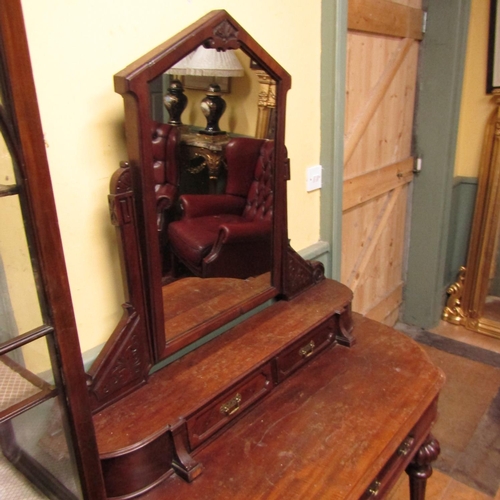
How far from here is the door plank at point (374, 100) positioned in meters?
2.27

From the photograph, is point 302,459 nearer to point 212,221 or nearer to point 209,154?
point 212,221

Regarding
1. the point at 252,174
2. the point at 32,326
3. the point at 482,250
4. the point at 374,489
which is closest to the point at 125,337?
the point at 32,326

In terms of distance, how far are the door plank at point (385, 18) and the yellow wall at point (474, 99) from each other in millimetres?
486

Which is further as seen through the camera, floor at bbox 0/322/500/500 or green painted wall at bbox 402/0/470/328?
green painted wall at bbox 402/0/470/328

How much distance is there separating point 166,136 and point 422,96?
213 cm

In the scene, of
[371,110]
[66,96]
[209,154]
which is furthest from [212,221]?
[371,110]

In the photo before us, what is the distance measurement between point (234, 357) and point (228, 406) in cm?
14

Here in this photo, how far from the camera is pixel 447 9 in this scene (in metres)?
2.63

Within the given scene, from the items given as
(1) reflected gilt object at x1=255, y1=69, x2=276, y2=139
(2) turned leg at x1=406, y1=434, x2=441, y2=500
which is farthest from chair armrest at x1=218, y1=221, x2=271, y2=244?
(2) turned leg at x1=406, y1=434, x2=441, y2=500

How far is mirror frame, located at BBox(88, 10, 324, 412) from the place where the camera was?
3.55ft

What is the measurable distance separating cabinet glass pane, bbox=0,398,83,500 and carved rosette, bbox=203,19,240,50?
88 cm

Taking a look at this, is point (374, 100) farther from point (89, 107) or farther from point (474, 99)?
point (89, 107)

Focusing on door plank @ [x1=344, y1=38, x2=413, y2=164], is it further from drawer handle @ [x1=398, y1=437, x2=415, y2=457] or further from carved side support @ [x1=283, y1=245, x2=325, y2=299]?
drawer handle @ [x1=398, y1=437, x2=415, y2=457]

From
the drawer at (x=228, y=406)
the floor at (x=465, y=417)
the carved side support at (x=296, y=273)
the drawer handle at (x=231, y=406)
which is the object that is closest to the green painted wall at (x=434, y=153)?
the floor at (x=465, y=417)
